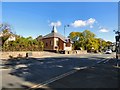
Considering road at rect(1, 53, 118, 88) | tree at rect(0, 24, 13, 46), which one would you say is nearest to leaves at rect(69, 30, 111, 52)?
tree at rect(0, 24, 13, 46)

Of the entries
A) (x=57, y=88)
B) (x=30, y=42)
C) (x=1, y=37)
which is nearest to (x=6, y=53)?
(x=1, y=37)

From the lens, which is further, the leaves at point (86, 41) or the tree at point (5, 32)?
the leaves at point (86, 41)

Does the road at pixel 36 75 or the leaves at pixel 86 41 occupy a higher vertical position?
the leaves at pixel 86 41

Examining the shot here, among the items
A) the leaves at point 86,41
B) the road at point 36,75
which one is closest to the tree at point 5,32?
the road at point 36,75

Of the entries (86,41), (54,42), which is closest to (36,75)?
(54,42)

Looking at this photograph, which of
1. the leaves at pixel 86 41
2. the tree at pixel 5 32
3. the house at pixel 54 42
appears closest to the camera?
the tree at pixel 5 32

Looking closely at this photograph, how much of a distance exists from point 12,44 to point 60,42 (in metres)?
37.8

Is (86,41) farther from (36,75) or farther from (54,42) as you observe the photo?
(36,75)

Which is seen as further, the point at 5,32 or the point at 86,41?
the point at 86,41

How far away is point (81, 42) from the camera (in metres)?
93.9

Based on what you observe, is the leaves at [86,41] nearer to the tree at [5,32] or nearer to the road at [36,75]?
the tree at [5,32]

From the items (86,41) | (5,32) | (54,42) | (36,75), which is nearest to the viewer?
(36,75)

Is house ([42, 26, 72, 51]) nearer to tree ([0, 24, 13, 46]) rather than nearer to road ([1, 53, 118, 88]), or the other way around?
tree ([0, 24, 13, 46])

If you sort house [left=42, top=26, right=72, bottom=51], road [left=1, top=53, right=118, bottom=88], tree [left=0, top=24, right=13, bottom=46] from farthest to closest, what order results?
house [left=42, top=26, right=72, bottom=51], tree [left=0, top=24, right=13, bottom=46], road [left=1, top=53, right=118, bottom=88]
